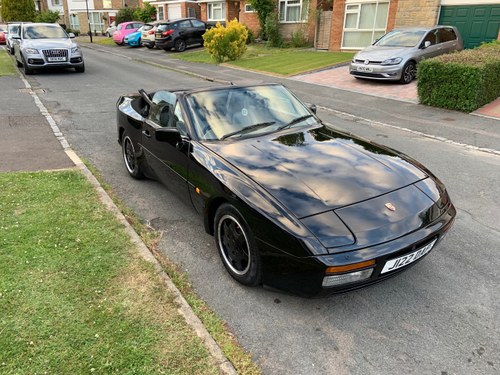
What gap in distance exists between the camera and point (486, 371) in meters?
2.46

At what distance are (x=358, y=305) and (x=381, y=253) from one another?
0.65 meters

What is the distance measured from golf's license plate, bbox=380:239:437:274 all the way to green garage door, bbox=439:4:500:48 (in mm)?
15855

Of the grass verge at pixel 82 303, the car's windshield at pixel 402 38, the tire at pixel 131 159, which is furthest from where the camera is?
the car's windshield at pixel 402 38

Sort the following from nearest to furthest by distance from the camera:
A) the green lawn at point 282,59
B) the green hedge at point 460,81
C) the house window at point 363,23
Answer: the green hedge at point 460,81 → the green lawn at point 282,59 → the house window at point 363,23

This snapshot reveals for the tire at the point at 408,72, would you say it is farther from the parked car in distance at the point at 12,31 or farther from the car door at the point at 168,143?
the parked car in distance at the point at 12,31

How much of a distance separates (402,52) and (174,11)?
29.8 metres

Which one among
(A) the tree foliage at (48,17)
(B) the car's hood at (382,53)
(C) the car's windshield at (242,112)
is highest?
(A) the tree foliage at (48,17)

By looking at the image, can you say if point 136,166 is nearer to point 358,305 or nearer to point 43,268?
point 43,268

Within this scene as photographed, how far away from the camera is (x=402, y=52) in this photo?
1242cm

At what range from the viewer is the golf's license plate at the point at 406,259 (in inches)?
107

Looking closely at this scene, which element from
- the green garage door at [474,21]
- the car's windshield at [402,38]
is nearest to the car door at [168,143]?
the car's windshield at [402,38]

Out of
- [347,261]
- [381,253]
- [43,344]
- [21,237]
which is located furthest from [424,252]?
[21,237]

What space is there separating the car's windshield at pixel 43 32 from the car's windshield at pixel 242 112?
13790 mm

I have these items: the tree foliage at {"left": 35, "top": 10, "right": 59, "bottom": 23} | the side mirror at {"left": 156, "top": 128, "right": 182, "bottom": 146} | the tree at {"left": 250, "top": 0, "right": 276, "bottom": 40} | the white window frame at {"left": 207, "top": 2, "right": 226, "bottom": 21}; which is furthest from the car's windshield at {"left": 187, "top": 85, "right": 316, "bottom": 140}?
the tree foliage at {"left": 35, "top": 10, "right": 59, "bottom": 23}
